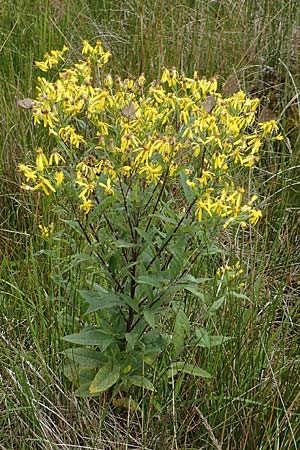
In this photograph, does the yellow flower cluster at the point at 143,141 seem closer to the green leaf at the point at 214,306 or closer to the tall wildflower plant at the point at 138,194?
the tall wildflower plant at the point at 138,194

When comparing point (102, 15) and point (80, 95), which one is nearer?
point (80, 95)

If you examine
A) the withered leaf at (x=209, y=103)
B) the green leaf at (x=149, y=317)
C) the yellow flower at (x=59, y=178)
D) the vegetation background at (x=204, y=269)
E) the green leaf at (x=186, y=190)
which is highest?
the withered leaf at (x=209, y=103)

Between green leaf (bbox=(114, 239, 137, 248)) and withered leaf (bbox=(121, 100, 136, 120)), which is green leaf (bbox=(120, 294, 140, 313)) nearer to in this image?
green leaf (bbox=(114, 239, 137, 248))

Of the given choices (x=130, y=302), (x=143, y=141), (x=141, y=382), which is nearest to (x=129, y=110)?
(x=143, y=141)

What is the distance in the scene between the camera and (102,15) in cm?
366

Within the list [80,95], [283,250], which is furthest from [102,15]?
[80,95]

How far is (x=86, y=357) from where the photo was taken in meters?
1.70

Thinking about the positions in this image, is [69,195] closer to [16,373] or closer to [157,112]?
[157,112]

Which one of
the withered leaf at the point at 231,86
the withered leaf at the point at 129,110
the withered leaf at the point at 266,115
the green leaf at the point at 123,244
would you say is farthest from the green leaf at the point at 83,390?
the withered leaf at the point at 266,115

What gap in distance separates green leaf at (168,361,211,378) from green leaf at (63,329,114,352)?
0.61 ft

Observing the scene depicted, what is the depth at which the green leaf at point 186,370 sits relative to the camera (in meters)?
1.68

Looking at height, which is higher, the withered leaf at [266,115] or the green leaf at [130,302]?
the green leaf at [130,302]

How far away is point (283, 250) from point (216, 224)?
0.96 m

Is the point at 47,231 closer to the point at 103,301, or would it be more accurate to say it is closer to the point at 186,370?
the point at 103,301
